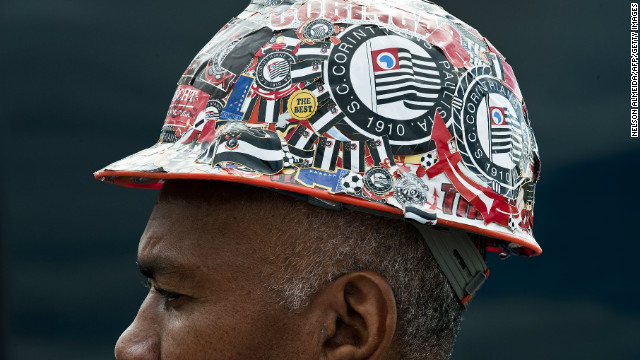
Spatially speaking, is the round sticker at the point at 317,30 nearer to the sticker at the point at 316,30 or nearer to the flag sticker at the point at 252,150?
the sticker at the point at 316,30

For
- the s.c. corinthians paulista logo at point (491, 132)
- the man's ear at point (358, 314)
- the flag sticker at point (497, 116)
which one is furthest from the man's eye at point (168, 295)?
the flag sticker at point (497, 116)

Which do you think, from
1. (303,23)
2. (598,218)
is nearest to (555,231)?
(598,218)

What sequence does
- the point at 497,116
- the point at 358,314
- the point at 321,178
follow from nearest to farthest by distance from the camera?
1. the point at 321,178
2. the point at 358,314
3. the point at 497,116

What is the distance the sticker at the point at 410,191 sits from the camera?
185cm

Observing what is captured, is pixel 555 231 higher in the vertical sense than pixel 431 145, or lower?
lower

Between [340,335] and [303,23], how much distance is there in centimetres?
80

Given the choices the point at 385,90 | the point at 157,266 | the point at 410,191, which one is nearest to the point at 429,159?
the point at 410,191

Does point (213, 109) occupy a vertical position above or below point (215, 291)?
above

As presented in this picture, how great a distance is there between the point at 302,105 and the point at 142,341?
0.73 meters

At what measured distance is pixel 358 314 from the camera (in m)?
1.94

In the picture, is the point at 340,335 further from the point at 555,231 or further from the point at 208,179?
the point at 555,231

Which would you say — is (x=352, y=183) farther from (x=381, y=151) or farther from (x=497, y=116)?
(x=497, y=116)

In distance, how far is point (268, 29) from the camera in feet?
6.59

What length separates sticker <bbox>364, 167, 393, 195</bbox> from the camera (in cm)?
184
